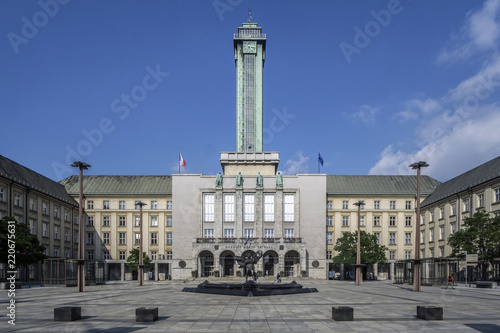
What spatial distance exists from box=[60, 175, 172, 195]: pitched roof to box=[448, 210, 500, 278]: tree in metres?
57.1

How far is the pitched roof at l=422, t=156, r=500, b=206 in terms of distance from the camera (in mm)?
64600

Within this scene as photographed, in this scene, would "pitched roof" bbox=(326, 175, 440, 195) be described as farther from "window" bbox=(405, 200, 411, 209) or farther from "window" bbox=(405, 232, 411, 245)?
"window" bbox=(405, 232, 411, 245)

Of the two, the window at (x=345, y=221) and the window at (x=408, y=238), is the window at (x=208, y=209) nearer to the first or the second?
the window at (x=345, y=221)

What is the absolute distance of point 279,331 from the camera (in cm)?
1833

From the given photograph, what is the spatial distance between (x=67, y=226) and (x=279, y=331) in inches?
2886

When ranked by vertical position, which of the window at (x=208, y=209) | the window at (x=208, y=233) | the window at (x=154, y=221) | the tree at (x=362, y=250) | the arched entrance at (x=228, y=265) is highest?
the window at (x=208, y=209)

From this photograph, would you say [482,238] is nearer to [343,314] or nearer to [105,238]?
[343,314]

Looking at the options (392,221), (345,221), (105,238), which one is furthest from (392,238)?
(105,238)

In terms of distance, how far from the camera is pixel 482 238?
5366cm

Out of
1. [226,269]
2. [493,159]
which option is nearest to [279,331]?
[493,159]

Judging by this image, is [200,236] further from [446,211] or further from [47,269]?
[446,211]

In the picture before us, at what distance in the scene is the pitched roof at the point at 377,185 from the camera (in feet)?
309

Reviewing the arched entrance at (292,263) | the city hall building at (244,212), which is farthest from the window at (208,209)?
the arched entrance at (292,263)

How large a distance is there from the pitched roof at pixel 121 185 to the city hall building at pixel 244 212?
211mm
